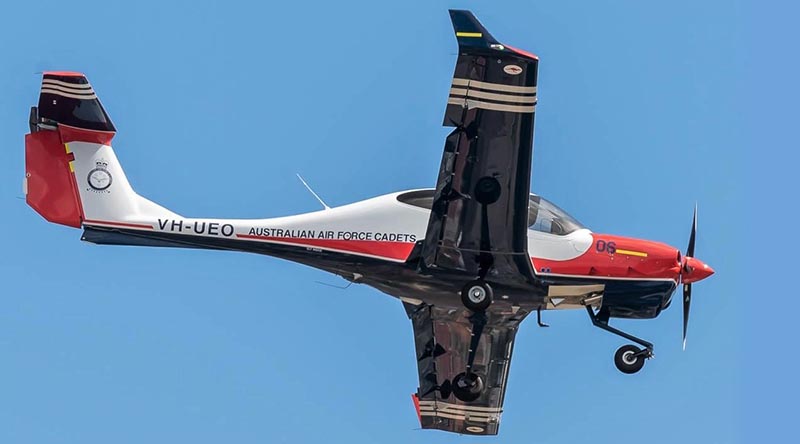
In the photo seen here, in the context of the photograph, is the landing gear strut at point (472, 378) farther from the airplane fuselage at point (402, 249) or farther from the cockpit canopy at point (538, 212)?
the cockpit canopy at point (538, 212)

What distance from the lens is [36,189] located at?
21.2 m

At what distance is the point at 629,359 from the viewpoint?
20.8 metres

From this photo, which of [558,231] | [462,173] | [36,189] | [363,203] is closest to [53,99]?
[36,189]

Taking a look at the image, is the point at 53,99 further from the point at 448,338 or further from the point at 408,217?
the point at 448,338

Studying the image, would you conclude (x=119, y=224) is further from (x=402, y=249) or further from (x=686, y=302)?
(x=686, y=302)

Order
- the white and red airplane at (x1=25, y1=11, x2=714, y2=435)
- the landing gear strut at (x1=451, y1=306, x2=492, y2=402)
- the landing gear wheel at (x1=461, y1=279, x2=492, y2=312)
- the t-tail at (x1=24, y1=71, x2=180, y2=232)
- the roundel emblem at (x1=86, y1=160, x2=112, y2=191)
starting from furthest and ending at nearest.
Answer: the landing gear strut at (x1=451, y1=306, x2=492, y2=402) < the roundel emblem at (x1=86, y1=160, x2=112, y2=191) < the t-tail at (x1=24, y1=71, x2=180, y2=232) < the landing gear wheel at (x1=461, y1=279, x2=492, y2=312) < the white and red airplane at (x1=25, y1=11, x2=714, y2=435)

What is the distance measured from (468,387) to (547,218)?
3.61 metres

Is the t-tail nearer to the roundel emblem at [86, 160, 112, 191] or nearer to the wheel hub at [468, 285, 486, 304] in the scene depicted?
the roundel emblem at [86, 160, 112, 191]

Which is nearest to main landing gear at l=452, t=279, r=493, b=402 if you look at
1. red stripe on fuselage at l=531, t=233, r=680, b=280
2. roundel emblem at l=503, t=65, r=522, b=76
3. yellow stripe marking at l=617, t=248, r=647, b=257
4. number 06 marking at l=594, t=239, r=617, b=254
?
red stripe on fuselage at l=531, t=233, r=680, b=280

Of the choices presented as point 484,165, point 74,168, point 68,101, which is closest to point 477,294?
point 484,165

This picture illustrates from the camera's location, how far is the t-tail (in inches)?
834

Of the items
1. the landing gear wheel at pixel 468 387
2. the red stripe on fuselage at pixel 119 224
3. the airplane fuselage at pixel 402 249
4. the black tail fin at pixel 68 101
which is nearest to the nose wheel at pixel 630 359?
the airplane fuselage at pixel 402 249

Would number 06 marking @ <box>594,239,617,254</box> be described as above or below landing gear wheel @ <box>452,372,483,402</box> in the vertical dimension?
above

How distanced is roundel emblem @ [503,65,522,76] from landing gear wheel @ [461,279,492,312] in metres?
3.86
